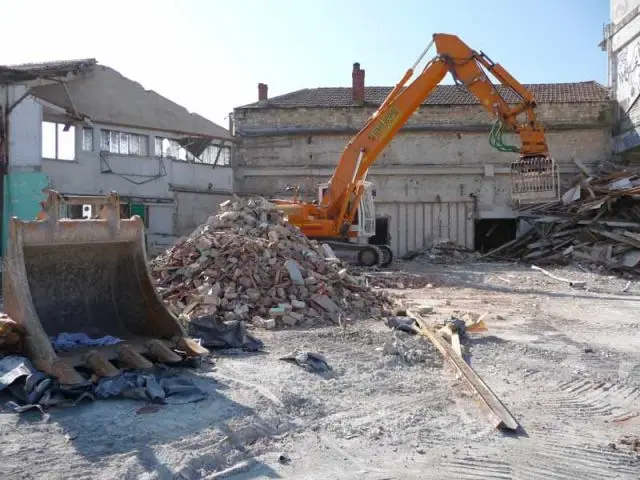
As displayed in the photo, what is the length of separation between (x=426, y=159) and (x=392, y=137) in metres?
9.46

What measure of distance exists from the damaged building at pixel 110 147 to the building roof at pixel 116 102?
34 millimetres

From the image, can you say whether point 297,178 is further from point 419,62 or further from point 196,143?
point 419,62

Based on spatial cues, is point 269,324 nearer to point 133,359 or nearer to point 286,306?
point 286,306

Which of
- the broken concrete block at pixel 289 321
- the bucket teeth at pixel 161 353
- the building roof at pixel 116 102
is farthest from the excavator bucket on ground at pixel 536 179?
the building roof at pixel 116 102

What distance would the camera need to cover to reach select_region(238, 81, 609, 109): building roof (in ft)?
90.8

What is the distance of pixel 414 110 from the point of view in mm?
16859

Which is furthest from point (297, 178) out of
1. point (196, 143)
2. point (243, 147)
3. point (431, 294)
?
point (431, 294)

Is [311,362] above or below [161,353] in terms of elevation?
below

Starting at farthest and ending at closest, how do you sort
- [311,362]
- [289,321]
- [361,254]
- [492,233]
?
[492,233]
[361,254]
[289,321]
[311,362]

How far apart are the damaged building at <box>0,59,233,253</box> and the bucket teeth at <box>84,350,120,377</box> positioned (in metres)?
10.9

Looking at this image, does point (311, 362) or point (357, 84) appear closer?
point (311, 362)

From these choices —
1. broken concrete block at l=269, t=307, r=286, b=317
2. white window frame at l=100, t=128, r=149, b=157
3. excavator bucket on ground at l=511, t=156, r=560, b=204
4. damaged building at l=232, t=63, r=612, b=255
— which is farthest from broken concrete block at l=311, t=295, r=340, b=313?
damaged building at l=232, t=63, r=612, b=255

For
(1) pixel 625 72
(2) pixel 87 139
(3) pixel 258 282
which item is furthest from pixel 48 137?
(1) pixel 625 72

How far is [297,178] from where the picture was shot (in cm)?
2706
